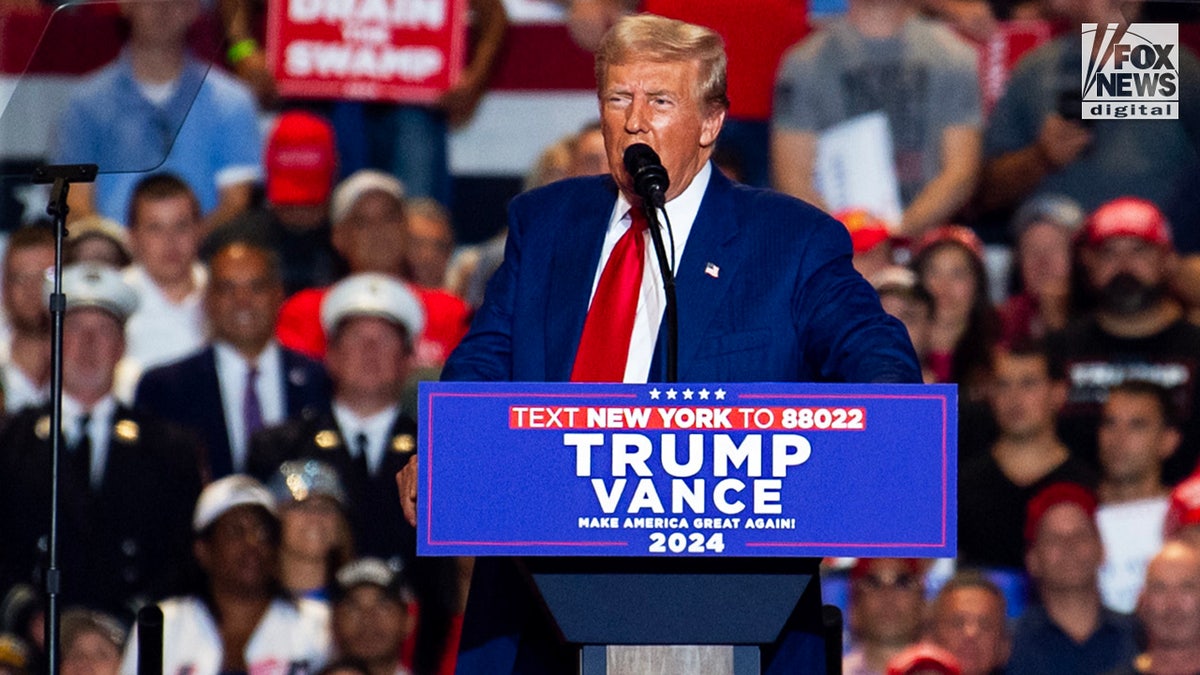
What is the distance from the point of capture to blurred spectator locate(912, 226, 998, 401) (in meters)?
5.09

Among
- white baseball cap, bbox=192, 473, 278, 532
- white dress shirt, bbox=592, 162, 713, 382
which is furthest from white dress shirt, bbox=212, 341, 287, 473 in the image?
white dress shirt, bbox=592, 162, 713, 382

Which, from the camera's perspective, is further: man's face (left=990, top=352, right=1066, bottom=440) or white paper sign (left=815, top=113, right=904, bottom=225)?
white paper sign (left=815, top=113, right=904, bottom=225)

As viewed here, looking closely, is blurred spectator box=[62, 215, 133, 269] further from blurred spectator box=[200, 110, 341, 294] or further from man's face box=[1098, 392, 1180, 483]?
man's face box=[1098, 392, 1180, 483]

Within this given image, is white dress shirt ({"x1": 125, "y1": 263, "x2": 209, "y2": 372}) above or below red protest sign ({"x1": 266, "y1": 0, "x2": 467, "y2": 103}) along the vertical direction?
below

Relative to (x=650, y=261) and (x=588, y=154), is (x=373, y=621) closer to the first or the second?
(x=588, y=154)

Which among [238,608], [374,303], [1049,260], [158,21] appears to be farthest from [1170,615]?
[158,21]

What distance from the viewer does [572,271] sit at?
2.77m

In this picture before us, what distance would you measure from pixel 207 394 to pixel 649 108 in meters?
2.74

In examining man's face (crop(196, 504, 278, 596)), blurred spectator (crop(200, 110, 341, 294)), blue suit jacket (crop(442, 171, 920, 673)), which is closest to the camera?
blue suit jacket (crop(442, 171, 920, 673))

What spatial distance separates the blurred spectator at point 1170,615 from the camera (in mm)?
4598

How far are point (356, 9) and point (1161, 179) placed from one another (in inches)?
92.9

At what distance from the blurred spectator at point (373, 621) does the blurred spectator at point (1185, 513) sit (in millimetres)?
1908

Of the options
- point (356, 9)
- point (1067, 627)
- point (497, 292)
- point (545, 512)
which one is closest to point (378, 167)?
point (356, 9)

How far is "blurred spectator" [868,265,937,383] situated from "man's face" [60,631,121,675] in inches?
84.4
